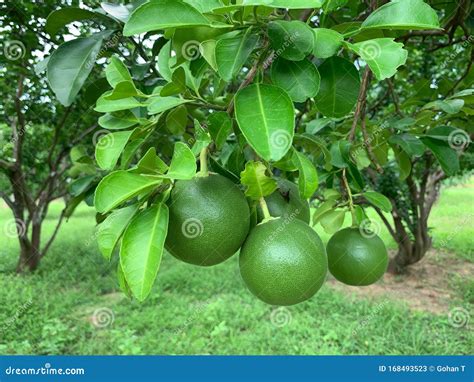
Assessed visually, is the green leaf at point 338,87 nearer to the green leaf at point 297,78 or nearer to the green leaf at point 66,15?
the green leaf at point 297,78

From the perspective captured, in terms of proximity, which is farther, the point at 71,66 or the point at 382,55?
the point at 71,66

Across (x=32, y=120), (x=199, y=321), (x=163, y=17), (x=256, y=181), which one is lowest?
(x=199, y=321)

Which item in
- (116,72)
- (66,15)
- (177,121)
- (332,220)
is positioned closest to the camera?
(116,72)

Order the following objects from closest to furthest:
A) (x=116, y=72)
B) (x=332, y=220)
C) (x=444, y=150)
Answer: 1. (x=116, y=72)
2. (x=332, y=220)
3. (x=444, y=150)

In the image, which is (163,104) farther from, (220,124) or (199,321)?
(199,321)

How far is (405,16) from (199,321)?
8.96 ft

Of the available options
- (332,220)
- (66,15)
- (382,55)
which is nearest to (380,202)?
(332,220)

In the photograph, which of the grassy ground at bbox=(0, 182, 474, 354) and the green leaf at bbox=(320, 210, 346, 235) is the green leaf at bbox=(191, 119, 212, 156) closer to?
the green leaf at bbox=(320, 210, 346, 235)

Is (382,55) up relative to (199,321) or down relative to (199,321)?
up

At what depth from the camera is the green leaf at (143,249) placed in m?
0.55

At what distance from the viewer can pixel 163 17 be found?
1.84ft

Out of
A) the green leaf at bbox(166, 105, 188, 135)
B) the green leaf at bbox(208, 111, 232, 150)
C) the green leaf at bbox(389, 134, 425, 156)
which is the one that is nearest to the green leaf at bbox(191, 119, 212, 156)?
the green leaf at bbox(208, 111, 232, 150)

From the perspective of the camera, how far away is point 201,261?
0.70 meters
